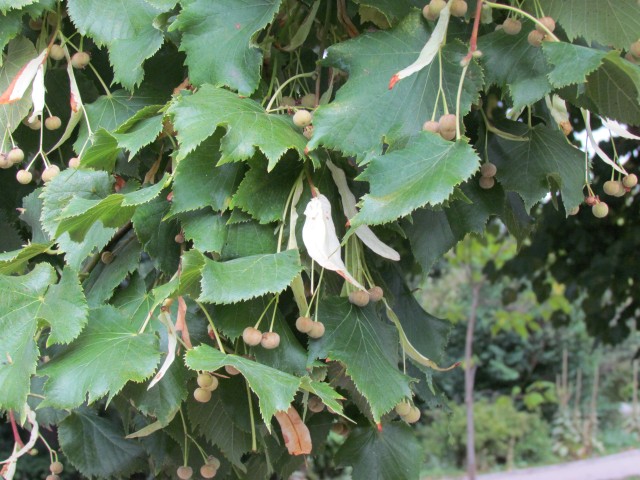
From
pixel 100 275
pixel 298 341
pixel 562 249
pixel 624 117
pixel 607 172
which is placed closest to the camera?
pixel 624 117

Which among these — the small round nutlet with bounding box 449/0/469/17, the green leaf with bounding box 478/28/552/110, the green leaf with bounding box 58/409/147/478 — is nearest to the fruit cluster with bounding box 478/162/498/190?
the green leaf with bounding box 478/28/552/110

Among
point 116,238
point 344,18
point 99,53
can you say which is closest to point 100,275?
point 116,238

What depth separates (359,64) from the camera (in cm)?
83

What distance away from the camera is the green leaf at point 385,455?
3.58ft

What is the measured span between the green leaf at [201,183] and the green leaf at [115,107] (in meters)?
0.22

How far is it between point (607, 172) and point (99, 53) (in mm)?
1253

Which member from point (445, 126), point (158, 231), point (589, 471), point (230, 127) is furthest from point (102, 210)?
point (589, 471)

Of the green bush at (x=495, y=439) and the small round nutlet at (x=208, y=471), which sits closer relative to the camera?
the small round nutlet at (x=208, y=471)

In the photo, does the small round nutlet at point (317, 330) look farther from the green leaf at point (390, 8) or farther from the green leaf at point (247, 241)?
the green leaf at point (390, 8)

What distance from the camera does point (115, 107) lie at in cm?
103

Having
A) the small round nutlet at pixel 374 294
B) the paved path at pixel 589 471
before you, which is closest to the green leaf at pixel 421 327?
the small round nutlet at pixel 374 294

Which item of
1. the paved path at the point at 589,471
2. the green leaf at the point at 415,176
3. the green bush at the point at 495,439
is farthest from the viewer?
the green bush at the point at 495,439

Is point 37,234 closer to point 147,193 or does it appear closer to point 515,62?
point 147,193

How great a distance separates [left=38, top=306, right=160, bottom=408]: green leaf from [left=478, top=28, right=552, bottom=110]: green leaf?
19.0 inches
